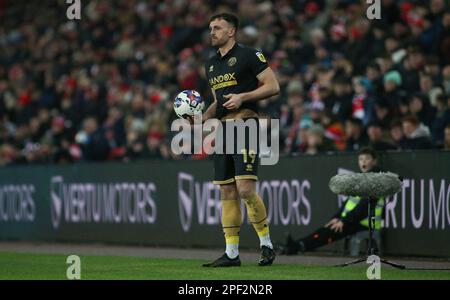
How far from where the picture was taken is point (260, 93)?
11.7 m

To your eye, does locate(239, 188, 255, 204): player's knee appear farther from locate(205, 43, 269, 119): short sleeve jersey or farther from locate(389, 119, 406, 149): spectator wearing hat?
locate(389, 119, 406, 149): spectator wearing hat

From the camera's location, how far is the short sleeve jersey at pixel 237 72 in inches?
472

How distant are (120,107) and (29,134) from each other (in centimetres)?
281

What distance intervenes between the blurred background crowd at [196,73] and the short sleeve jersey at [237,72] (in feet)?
12.1

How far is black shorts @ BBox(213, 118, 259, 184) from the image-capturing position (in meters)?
11.9

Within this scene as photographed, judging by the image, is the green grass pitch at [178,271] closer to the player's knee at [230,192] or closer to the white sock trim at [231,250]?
the white sock trim at [231,250]

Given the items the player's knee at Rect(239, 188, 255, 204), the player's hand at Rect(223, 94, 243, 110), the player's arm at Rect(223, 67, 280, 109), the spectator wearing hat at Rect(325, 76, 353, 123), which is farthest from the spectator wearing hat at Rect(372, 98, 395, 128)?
the player's hand at Rect(223, 94, 243, 110)

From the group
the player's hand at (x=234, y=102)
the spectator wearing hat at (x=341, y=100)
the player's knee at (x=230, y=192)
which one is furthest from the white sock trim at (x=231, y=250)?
the spectator wearing hat at (x=341, y=100)

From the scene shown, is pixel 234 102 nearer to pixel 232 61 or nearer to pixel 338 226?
pixel 232 61

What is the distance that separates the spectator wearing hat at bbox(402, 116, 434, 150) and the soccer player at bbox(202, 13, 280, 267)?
3590mm

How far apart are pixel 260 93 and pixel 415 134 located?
158 inches

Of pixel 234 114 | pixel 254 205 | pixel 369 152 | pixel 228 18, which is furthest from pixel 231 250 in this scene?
pixel 369 152
